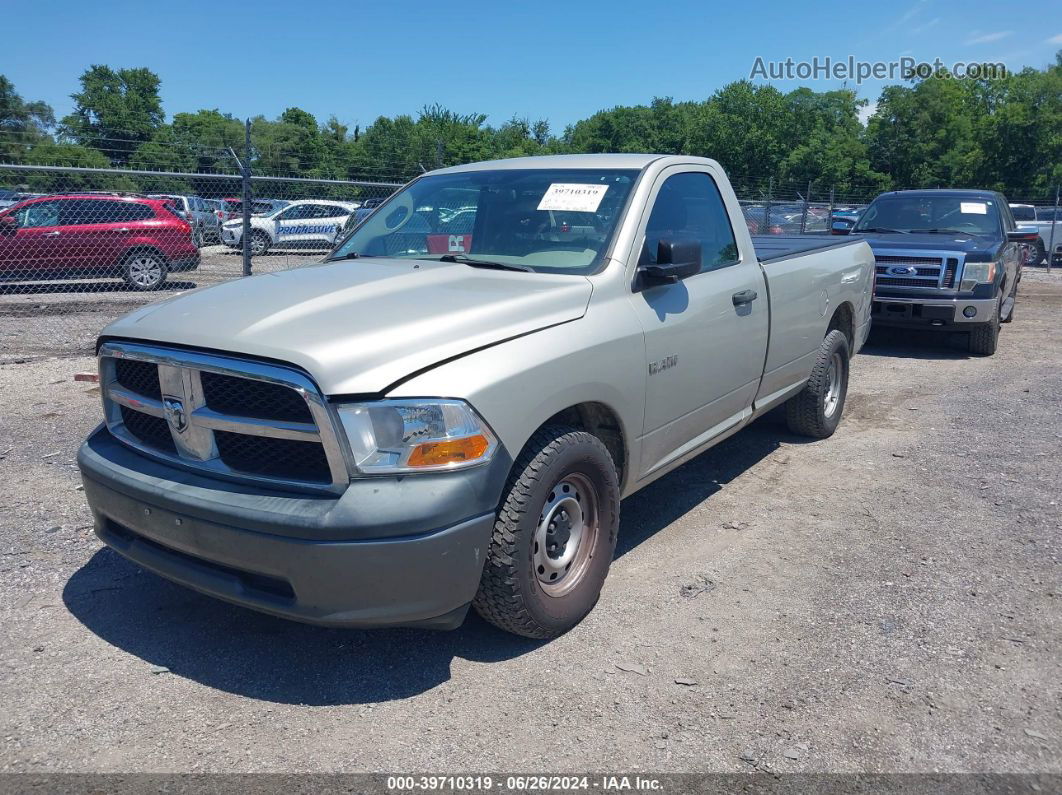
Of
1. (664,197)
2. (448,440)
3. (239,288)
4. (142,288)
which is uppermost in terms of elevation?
(664,197)

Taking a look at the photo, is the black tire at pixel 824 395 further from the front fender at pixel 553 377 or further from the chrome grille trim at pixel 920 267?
the chrome grille trim at pixel 920 267

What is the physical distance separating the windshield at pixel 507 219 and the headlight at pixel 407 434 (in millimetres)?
1240

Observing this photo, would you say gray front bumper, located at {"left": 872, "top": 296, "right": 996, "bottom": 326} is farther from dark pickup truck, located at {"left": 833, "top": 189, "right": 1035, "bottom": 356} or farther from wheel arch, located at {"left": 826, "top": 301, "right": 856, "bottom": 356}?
wheel arch, located at {"left": 826, "top": 301, "right": 856, "bottom": 356}

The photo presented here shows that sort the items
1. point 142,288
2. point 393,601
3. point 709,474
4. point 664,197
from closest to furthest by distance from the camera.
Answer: point 393,601, point 664,197, point 709,474, point 142,288

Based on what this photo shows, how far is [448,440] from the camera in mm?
2861

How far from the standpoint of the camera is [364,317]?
126 inches

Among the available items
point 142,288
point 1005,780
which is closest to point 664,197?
point 1005,780

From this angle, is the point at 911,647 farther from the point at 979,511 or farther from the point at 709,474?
the point at 709,474

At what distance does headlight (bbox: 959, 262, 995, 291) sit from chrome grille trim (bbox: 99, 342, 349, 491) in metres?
8.79

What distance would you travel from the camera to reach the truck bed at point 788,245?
5.56m

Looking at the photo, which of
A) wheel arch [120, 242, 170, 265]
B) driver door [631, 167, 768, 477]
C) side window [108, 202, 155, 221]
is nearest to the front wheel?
wheel arch [120, 242, 170, 265]

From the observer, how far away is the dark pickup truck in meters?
9.55

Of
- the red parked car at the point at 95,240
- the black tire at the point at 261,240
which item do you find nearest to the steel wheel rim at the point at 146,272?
the red parked car at the point at 95,240

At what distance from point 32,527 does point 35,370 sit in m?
4.45
